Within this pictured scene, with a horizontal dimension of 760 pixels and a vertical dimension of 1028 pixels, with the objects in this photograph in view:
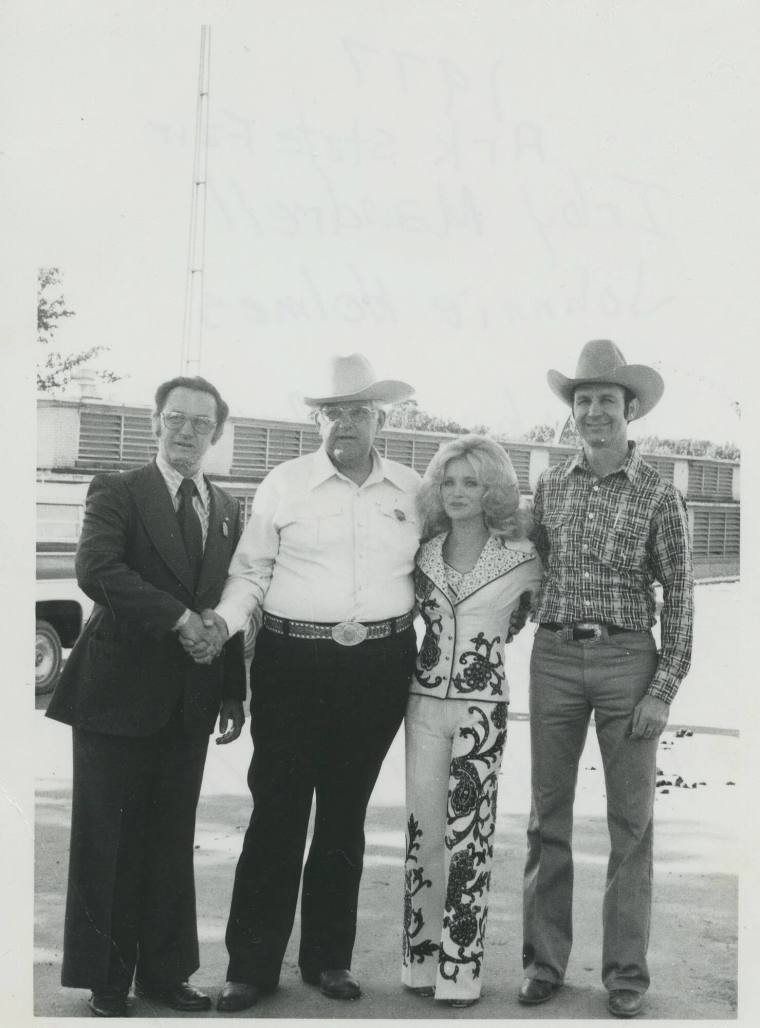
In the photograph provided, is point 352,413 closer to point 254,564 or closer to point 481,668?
point 254,564

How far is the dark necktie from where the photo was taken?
3.20m

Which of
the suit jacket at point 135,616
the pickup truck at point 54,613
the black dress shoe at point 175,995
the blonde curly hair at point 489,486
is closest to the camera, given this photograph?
the suit jacket at point 135,616

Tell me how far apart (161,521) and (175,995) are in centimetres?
146

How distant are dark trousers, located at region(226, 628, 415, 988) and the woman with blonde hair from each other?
5.2 inches

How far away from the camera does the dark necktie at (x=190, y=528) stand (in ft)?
10.5

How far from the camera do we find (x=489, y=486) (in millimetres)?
3326

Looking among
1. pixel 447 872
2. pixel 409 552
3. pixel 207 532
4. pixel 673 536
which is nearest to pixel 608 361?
pixel 673 536

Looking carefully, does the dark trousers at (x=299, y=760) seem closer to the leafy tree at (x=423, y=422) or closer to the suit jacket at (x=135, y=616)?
the suit jacket at (x=135, y=616)

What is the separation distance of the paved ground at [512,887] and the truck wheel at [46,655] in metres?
1.09

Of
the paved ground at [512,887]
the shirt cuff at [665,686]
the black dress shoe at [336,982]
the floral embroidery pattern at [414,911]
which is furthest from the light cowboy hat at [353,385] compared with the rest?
the black dress shoe at [336,982]

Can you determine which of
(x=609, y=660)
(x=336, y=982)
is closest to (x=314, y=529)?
Result: (x=609, y=660)

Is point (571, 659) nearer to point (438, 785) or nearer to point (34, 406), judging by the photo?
point (438, 785)

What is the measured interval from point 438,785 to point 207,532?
1101mm

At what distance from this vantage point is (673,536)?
10.5 feet
